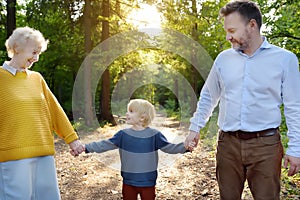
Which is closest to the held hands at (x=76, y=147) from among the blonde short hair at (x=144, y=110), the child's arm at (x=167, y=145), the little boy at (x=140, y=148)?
the little boy at (x=140, y=148)

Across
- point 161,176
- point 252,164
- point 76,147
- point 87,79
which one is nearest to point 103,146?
point 76,147

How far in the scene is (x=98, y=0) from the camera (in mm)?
15086

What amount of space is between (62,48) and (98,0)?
19.9ft

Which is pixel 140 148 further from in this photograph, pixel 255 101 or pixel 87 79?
pixel 87 79

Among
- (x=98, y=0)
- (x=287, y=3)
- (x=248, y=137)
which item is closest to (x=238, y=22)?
(x=248, y=137)

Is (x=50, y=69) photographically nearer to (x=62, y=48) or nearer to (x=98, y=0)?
(x=62, y=48)

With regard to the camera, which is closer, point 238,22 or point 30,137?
point 238,22

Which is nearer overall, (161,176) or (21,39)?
(21,39)

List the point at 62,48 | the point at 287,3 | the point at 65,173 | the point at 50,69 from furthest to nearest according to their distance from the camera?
the point at 50,69 → the point at 62,48 → the point at 287,3 → the point at 65,173

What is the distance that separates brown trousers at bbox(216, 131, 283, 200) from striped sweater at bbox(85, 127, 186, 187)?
44 centimetres

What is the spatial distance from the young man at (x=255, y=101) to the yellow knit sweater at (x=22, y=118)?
1.46m

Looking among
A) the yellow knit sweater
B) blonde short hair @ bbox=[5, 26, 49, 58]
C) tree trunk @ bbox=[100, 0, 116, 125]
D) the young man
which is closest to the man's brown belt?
the young man

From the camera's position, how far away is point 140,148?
10.2ft

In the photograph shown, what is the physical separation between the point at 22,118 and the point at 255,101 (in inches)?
70.5
